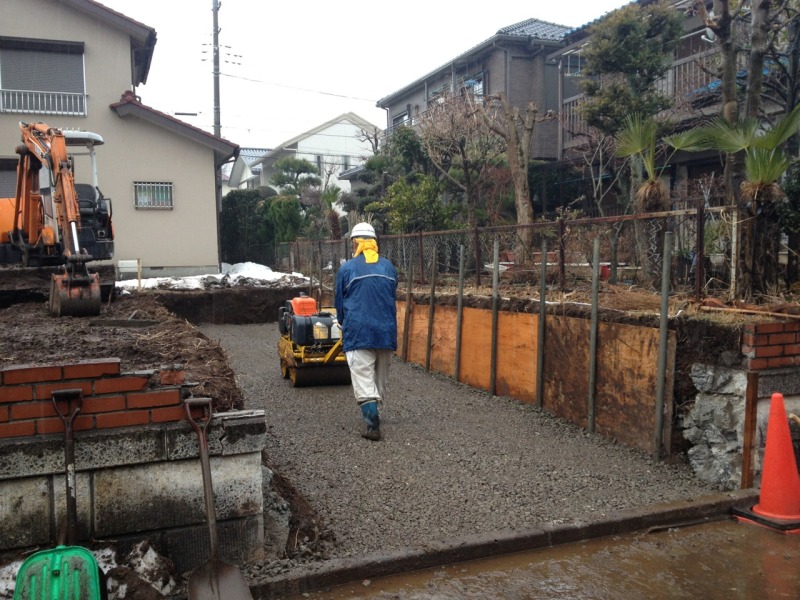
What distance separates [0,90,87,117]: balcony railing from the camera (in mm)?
16562

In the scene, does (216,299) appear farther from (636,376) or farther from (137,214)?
(636,376)

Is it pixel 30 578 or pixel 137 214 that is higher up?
pixel 137 214

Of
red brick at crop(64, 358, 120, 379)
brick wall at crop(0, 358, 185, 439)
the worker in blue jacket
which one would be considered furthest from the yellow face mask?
red brick at crop(64, 358, 120, 379)

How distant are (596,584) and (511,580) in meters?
0.45

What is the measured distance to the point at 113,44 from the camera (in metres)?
17.3

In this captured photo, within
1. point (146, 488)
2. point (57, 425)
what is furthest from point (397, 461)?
point (57, 425)

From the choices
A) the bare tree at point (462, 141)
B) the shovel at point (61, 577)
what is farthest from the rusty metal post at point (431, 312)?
the shovel at point (61, 577)

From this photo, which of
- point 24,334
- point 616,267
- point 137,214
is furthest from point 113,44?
point 616,267

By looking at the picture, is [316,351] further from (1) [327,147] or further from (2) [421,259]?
(1) [327,147]

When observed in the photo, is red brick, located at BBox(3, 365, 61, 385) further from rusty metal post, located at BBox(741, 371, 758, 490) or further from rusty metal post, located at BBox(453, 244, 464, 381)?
rusty metal post, located at BBox(453, 244, 464, 381)

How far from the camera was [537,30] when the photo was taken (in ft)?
67.2

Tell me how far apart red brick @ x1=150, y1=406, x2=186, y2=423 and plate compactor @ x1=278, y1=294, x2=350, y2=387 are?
15.3 feet

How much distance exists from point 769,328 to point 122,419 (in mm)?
4223

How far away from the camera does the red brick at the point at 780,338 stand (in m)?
4.86
